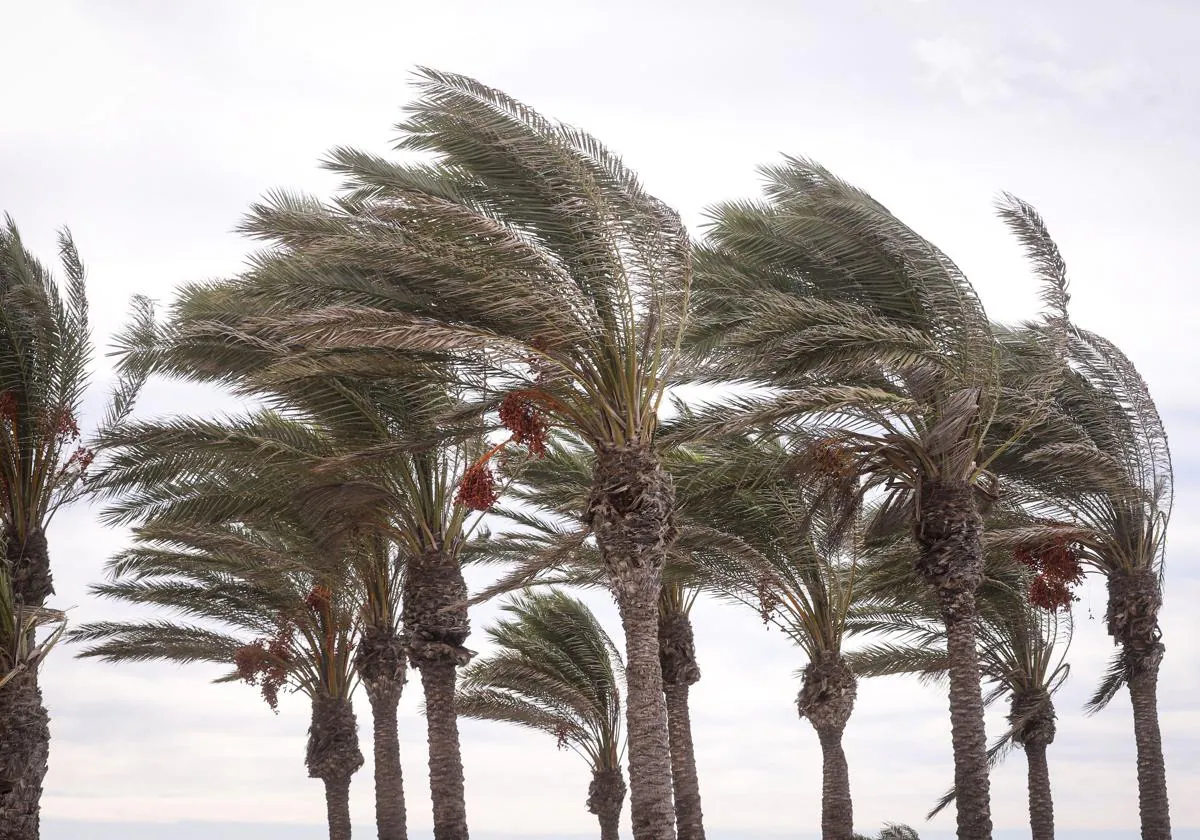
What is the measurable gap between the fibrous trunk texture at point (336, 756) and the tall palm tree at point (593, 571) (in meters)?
4.15

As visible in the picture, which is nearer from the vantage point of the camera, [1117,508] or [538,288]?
[538,288]

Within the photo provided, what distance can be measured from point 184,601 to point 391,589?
4.89 meters

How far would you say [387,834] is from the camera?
78.1 ft

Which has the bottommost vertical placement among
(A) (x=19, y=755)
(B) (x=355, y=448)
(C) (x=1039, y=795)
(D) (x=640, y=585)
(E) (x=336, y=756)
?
(C) (x=1039, y=795)

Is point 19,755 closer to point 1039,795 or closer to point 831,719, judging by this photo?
point 831,719

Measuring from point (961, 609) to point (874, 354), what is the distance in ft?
13.3

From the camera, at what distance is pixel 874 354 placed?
17344 millimetres

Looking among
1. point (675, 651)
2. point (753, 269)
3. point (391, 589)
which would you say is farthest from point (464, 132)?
point (675, 651)

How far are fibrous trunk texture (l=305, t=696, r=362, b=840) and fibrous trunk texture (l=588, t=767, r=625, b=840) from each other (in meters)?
6.05

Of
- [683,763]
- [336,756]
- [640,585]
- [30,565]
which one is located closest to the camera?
[640,585]

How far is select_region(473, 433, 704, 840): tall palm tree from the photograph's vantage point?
23.9 meters

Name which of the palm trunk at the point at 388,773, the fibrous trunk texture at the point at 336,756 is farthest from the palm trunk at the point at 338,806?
the palm trunk at the point at 388,773

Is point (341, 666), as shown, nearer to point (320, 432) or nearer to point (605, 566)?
point (320, 432)

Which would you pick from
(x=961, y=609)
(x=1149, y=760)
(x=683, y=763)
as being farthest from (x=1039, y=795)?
(x=961, y=609)
